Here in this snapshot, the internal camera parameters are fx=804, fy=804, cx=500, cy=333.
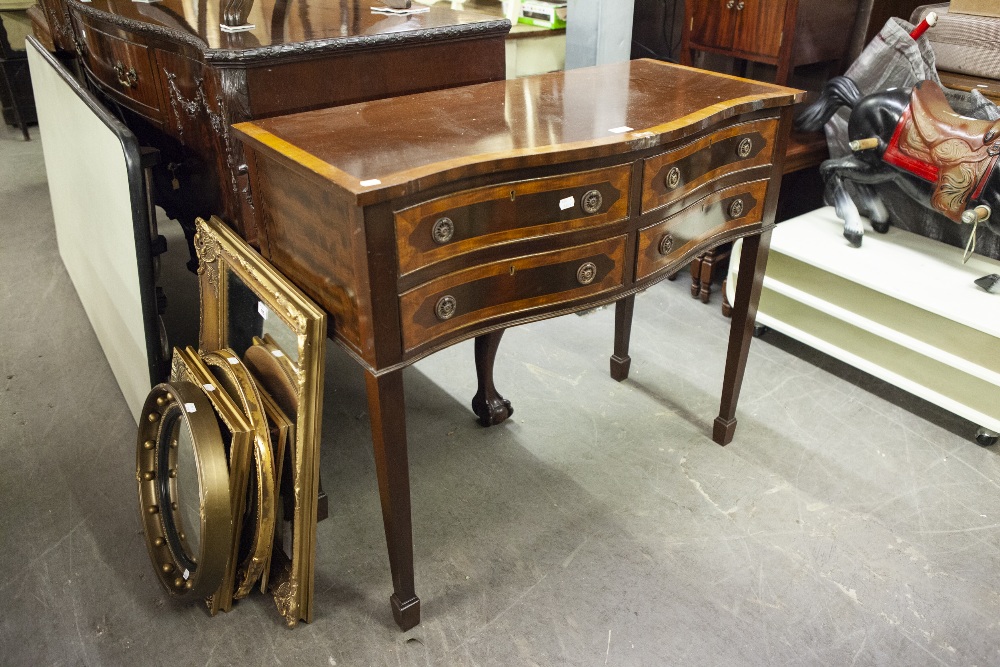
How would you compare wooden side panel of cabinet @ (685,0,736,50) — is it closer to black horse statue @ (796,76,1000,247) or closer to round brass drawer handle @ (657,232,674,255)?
black horse statue @ (796,76,1000,247)

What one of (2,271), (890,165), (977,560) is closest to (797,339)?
(890,165)

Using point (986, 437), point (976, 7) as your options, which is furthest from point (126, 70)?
point (976, 7)

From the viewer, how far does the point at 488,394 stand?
213 centimetres

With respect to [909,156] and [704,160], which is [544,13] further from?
[704,160]

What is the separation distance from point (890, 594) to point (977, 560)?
0.81 ft

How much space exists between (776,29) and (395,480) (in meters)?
1.88

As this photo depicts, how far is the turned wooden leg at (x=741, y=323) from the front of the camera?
1.87 meters

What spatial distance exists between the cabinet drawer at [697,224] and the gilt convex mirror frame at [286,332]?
618mm

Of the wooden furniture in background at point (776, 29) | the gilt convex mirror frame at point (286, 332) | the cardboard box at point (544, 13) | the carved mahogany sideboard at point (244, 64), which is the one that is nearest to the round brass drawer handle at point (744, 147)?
the carved mahogany sideboard at point (244, 64)

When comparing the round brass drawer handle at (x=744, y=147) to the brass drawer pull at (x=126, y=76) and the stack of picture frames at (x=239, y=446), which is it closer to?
the stack of picture frames at (x=239, y=446)

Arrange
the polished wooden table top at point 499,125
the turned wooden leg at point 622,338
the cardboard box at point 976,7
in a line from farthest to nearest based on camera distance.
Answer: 1. the cardboard box at point 976,7
2. the turned wooden leg at point 622,338
3. the polished wooden table top at point 499,125

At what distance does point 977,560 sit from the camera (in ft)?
5.73

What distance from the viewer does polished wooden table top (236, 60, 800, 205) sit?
48.4 inches

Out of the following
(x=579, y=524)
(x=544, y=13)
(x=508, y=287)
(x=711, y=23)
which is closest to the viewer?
(x=508, y=287)
